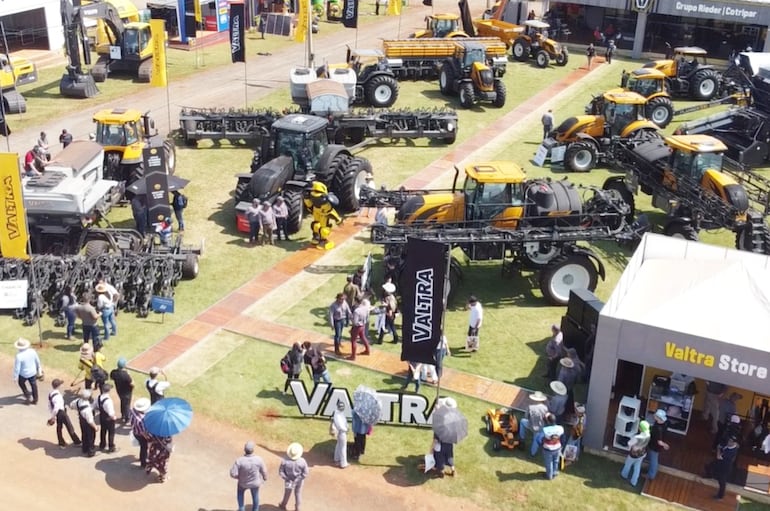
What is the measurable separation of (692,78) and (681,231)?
714 inches

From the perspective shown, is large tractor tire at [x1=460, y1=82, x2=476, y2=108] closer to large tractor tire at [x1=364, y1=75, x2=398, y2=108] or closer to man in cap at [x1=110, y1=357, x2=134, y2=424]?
large tractor tire at [x1=364, y1=75, x2=398, y2=108]

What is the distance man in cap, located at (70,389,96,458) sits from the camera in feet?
41.4

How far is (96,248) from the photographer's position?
59.4 ft

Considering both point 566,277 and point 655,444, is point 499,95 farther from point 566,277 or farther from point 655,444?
point 655,444

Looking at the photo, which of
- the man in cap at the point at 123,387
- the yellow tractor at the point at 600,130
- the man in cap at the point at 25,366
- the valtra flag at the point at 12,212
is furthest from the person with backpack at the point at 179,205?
the yellow tractor at the point at 600,130

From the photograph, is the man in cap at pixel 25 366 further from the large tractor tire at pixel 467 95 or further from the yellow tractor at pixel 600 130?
the large tractor tire at pixel 467 95

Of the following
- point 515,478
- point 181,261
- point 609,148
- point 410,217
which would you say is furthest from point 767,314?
point 609,148

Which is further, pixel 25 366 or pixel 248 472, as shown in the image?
pixel 25 366

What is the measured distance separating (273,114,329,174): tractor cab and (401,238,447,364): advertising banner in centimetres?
904

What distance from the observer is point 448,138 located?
28484mm

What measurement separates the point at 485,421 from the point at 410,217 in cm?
564

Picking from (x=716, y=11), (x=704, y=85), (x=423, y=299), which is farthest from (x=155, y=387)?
(x=716, y=11)

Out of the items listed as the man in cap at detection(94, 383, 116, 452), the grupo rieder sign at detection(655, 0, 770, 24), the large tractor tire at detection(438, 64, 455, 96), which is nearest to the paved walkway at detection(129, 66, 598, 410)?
the man in cap at detection(94, 383, 116, 452)

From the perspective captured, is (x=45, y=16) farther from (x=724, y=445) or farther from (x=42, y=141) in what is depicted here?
(x=724, y=445)
